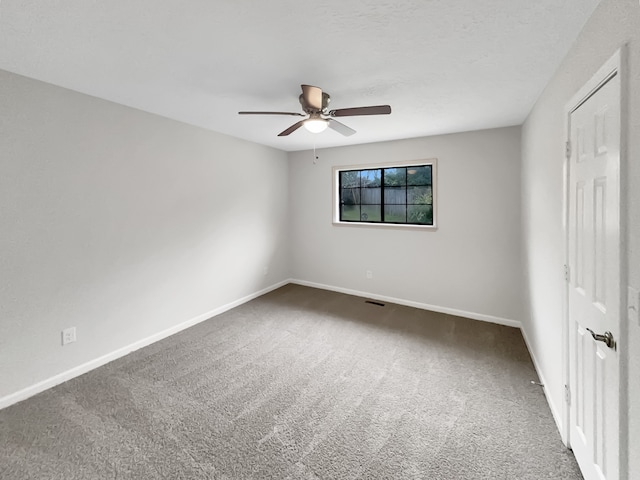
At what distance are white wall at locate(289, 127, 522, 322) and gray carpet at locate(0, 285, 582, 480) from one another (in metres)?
0.69

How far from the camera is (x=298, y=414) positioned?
1.98 meters

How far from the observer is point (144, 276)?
2924mm

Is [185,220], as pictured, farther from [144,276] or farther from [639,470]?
[639,470]

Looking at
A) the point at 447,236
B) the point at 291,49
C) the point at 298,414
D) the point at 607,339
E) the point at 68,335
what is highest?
the point at 291,49

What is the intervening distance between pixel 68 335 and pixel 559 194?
3.88 m

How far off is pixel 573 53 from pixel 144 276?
3.83 metres

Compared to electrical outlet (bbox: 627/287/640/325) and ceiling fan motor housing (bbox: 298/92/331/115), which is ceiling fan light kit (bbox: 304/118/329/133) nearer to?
ceiling fan motor housing (bbox: 298/92/331/115)

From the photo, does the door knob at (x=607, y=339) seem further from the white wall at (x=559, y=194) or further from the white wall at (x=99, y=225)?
the white wall at (x=99, y=225)

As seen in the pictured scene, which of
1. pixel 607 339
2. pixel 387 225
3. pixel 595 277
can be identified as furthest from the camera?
pixel 387 225

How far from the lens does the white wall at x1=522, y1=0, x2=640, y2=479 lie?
0.99m

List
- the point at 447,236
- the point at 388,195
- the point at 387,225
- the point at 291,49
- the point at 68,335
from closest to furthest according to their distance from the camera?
1. the point at 291,49
2. the point at 68,335
3. the point at 447,236
4. the point at 387,225
5. the point at 388,195

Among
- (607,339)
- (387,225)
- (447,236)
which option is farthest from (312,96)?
(447,236)

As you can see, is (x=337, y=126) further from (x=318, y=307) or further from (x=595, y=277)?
(x=318, y=307)

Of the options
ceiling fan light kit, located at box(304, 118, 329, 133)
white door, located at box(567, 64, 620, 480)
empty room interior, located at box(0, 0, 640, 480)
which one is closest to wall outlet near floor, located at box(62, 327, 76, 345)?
empty room interior, located at box(0, 0, 640, 480)
